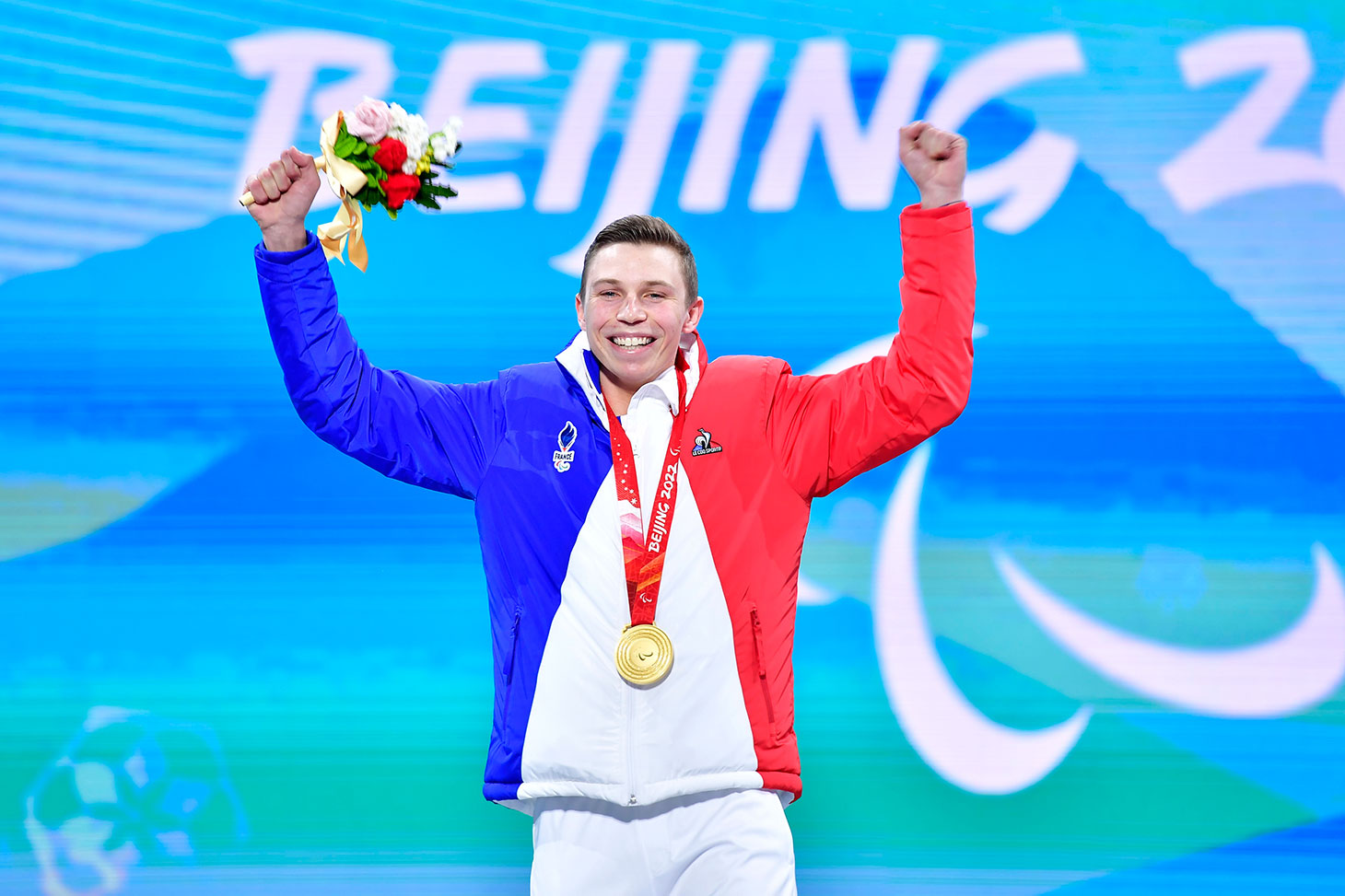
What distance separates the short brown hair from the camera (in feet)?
7.36

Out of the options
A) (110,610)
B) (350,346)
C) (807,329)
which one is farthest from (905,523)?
(110,610)

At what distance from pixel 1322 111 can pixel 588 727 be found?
2907 mm

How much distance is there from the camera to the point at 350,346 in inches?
82.2

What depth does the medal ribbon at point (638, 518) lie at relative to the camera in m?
2.07

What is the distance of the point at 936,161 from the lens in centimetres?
202

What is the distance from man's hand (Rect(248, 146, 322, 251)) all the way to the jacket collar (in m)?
0.53

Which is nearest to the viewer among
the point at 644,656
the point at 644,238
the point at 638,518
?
the point at 644,656

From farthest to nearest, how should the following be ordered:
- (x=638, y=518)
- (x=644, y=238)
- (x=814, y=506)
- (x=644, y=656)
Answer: (x=814, y=506)
(x=644, y=238)
(x=638, y=518)
(x=644, y=656)

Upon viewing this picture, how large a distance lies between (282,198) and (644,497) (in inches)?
32.2

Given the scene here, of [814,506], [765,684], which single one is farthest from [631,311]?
[814,506]

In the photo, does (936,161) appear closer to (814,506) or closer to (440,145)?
(440,145)

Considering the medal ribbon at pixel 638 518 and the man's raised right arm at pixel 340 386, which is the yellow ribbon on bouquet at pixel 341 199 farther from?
the medal ribbon at pixel 638 518

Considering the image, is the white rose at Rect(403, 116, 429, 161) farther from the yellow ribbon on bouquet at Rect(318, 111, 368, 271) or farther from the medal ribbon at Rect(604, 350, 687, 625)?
the medal ribbon at Rect(604, 350, 687, 625)

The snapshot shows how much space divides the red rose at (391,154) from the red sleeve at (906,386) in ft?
2.73
